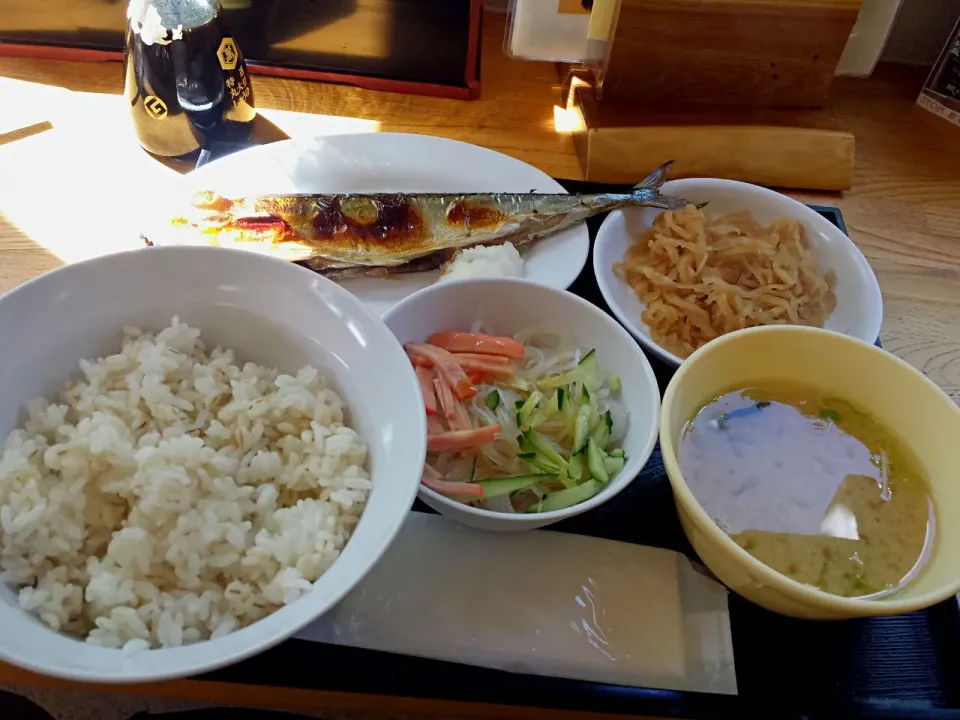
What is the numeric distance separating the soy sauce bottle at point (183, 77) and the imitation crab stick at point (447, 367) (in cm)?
82

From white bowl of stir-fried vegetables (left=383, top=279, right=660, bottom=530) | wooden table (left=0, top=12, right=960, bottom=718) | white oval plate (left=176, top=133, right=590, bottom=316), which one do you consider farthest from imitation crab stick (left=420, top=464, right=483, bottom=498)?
wooden table (left=0, top=12, right=960, bottom=718)

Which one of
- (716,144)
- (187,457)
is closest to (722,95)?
(716,144)

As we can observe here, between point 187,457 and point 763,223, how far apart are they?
1239 millimetres

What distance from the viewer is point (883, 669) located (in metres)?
0.96

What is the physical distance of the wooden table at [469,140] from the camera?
1.46 metres

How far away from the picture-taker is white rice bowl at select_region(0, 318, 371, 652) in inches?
29.9

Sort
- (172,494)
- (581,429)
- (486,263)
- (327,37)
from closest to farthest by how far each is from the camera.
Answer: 1. (172,494)
2. (581,429)
3. (486,263)
4. (327,37)

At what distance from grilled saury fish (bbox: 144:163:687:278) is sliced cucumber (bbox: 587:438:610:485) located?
0.57 metres

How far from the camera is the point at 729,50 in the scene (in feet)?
5.25

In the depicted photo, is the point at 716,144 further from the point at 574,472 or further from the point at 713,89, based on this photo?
the point at 574,472

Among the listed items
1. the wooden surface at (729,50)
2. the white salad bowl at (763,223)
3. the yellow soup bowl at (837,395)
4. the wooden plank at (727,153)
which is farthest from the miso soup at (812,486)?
the wooden surface at (729,50)

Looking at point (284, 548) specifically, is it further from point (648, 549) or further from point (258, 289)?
point (648, 549)

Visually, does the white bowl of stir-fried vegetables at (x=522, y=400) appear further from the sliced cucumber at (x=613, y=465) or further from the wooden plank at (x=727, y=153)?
the wooden plank at (x=727, y=153)

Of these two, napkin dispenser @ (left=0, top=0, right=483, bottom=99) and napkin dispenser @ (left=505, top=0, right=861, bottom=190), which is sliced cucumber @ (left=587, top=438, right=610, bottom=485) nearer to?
napkin dispenser @ (left=505, top=0, right=861, bottom=190)
